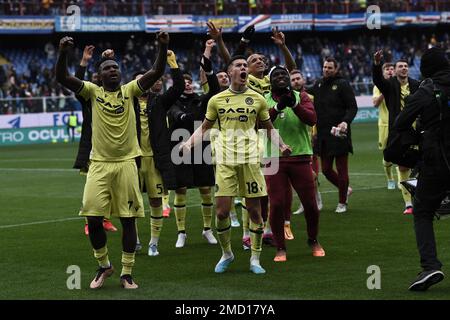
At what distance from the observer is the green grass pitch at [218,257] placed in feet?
30.9

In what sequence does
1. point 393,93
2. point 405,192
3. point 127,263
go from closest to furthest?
point 127,263
point 393,93
point 405,192

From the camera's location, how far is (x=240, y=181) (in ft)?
34.6

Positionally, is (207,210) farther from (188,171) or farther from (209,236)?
(188,171)

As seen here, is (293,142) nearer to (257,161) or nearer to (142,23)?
(257,161)

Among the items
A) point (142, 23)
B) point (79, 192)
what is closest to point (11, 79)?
point (142, 23)

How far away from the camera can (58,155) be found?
32.3 m

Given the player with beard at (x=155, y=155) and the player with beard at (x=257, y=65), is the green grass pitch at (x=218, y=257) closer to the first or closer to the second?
the player with beard at (x=257, y=65)

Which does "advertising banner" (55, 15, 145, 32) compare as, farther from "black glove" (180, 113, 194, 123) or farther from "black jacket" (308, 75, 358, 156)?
"black glove" (180, 113, 194, 123)

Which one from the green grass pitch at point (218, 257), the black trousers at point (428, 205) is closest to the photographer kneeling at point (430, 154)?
the black trousers at point (428, 205)

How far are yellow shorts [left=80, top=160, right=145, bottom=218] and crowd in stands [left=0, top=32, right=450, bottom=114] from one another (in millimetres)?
29967

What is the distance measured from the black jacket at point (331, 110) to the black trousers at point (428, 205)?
6166mm

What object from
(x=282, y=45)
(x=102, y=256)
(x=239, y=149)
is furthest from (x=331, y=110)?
(x=102, y=256)

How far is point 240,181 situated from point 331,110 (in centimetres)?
542
